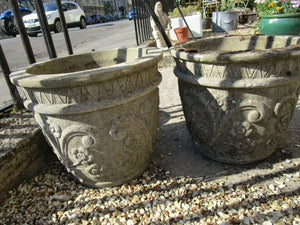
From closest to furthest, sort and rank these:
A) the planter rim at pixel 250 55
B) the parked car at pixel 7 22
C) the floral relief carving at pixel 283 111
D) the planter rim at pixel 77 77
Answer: the planter rim at pixel 77 77 < the planter rim at pixel 250 55 < the floral relief carving at pixel 283 111 < the parked car at pixel 7 22

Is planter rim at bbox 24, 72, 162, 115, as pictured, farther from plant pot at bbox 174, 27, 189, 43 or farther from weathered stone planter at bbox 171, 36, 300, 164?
plant pot at bbox 174, 27, 189, 43

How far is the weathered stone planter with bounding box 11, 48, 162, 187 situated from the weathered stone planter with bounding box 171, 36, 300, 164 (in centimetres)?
30

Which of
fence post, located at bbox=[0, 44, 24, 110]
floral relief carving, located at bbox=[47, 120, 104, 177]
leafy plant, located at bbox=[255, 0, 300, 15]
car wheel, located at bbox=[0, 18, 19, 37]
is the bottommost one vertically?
floral relief carving, located at bbox=[47, 120, 104, 177]

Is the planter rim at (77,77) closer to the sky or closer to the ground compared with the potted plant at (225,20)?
closer to the sky

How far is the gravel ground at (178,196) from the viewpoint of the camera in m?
1.45

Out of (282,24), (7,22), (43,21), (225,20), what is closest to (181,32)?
(225,20)

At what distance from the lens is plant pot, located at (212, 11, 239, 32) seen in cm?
815

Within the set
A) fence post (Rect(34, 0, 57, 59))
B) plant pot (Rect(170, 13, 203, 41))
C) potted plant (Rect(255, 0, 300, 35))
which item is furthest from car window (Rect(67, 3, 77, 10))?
fence post (Rect(34, 0, 57, 59))

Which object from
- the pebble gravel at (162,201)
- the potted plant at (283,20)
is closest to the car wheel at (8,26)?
the potted plant at (283,20)

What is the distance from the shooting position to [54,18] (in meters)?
12.3

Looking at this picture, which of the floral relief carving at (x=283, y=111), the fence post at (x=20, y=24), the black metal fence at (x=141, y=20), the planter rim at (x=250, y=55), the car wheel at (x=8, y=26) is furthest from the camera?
the car wheel at (x=8, y=26)

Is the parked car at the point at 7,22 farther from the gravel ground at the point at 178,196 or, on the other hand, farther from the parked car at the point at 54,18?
the gravel ground at the point at 178,196

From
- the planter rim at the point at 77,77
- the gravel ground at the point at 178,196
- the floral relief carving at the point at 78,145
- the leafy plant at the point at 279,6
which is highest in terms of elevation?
the leafy plant at the point at 279,6

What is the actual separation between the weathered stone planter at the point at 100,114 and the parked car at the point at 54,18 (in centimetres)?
1207
